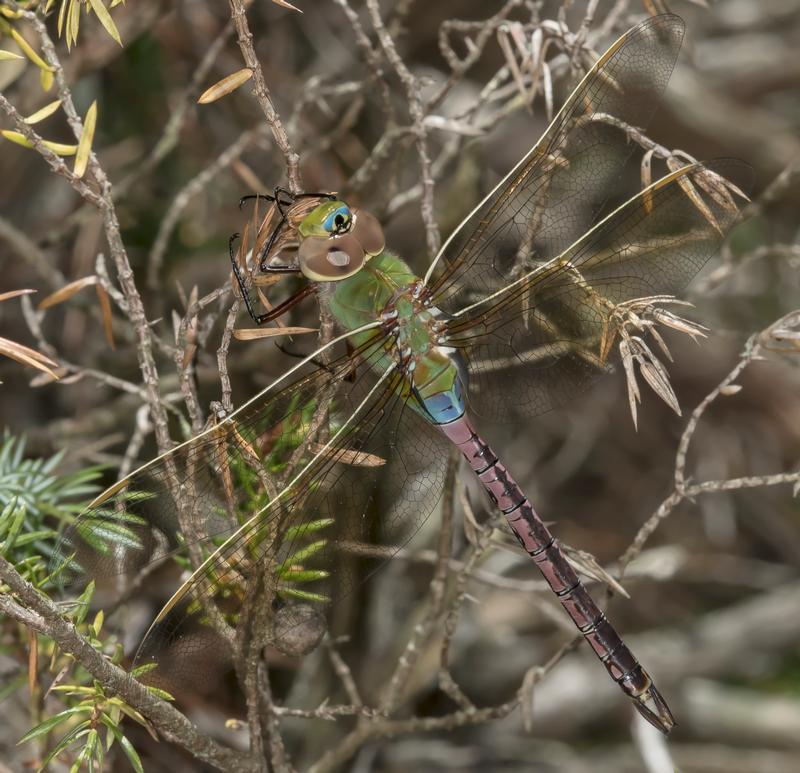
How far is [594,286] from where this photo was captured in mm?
1090

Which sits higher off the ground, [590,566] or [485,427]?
[590,566]

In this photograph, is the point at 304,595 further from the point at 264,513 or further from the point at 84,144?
the point at 84,144

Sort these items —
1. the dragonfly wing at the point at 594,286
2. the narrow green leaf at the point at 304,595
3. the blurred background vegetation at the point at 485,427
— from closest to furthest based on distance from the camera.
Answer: the narrow green leaf at the point at 304,595, the dragonfly wing at the point at 594,286, the blurred background vegetation at the point at 485,427

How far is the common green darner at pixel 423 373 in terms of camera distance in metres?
0.94

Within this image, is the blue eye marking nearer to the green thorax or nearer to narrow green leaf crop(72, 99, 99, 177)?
the green thorax

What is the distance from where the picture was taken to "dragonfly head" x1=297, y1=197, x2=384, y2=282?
3.40 feet

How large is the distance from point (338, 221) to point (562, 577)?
53 cm

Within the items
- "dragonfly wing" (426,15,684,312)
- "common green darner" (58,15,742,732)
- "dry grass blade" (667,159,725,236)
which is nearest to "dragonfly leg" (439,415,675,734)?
"common green darner" (58,15,742,732)

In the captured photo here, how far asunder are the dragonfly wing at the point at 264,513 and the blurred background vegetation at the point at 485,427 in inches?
10.1

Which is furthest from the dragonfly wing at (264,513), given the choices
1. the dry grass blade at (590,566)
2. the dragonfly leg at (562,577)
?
the dry grass blade at (590,566)

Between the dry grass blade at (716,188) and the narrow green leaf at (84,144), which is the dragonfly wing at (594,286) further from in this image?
the narrow green leaf at (84,144)

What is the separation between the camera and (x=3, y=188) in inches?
69.3

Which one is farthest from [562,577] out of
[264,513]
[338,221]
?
[338,221]

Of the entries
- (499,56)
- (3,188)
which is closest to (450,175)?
(499,56)
